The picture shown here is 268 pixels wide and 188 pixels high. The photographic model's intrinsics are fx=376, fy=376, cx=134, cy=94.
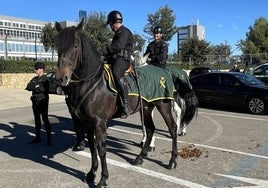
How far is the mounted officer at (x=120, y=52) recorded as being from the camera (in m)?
5.90

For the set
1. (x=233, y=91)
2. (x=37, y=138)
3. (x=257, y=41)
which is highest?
(x=257, y=41)

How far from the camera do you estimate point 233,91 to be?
14.4 m

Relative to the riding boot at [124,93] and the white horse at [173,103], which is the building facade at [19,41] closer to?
the white horse at [173,103]

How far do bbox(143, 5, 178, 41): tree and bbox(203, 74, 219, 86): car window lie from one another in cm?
3924

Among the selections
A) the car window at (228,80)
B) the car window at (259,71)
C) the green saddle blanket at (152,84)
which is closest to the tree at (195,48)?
the car window at (259,71)

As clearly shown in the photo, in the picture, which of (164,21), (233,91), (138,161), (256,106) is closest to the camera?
(138,161)

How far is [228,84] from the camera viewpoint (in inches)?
579

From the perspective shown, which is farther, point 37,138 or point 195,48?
point 195,48

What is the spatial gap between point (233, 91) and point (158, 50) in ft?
23.8

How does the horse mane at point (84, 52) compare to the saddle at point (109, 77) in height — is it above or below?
above

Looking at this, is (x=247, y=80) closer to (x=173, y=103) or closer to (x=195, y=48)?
(x=173, y=103)

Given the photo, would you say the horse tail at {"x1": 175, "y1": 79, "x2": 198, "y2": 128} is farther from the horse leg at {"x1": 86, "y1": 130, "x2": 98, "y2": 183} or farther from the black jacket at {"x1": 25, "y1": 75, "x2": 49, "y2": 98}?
the black jacket at {"x1": 25, "y1": 75, "x2": 49, "y2": 98}

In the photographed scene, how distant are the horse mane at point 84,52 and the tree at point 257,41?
74.0m

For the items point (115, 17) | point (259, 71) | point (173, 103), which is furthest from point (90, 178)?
point (259, 71)
